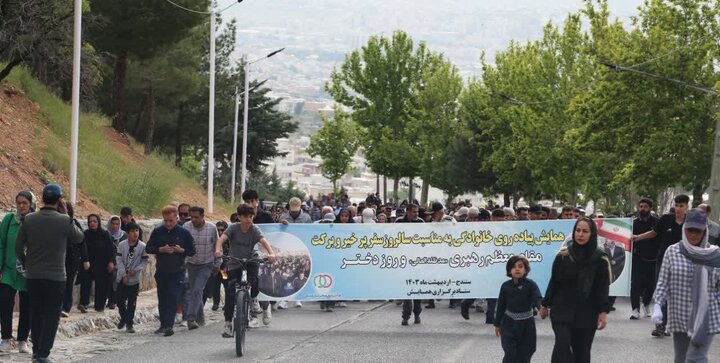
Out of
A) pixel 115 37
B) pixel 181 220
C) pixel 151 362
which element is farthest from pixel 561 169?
pixel 151 362

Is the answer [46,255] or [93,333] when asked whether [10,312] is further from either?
[93,333]

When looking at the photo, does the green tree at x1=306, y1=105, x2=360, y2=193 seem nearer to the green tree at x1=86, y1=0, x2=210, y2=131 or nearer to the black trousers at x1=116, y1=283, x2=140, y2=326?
the green tree at x1=86, y1=0, x2=210, y2=131

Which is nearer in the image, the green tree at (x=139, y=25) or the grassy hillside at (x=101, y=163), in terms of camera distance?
the grassy hillside at (x=101, y=163)

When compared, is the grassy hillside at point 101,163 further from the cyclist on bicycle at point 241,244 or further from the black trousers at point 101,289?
the cyclist on bicycle at point 241,244

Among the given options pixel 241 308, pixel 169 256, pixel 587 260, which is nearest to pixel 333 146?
pixel 169 256

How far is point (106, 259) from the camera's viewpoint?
65.5ft

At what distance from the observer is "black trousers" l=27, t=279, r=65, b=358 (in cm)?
1371

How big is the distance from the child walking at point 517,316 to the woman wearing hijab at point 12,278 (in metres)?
5.05

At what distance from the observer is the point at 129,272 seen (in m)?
18.5

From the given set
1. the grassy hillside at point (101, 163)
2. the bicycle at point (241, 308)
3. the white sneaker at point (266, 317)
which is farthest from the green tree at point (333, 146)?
the bicycle at point (241, 308)

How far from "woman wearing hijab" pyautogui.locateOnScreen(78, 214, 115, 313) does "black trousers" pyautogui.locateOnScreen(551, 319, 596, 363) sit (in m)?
9.48

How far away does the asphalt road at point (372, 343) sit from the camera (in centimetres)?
1528

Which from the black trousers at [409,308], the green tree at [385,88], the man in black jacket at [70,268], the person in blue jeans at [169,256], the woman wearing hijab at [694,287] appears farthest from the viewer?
the green tree at [385,88]

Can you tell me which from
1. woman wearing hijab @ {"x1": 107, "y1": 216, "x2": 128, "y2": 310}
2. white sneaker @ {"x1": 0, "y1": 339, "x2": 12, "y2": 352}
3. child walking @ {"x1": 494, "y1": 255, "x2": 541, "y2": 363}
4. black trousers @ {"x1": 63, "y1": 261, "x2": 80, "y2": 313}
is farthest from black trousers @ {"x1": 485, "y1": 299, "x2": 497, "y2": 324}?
white sneaker @ {"x1": 0, "y1": 339, "x2": 12, "y2": 352}
